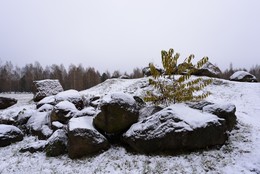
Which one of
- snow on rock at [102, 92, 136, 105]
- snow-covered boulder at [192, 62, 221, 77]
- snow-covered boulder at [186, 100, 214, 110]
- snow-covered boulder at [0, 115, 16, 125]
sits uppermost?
snow-covered boulder at [192, 62, 221, 77]

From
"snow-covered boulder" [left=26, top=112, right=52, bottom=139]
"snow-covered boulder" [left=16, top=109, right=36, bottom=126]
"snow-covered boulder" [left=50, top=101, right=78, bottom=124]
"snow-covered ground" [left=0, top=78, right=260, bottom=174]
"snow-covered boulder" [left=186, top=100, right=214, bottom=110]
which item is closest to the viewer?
"snow-covered ground" [left=0, top=78, right=260, bottom=174]

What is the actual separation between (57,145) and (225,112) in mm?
7925

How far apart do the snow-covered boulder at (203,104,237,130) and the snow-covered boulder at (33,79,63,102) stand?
53.1 ft

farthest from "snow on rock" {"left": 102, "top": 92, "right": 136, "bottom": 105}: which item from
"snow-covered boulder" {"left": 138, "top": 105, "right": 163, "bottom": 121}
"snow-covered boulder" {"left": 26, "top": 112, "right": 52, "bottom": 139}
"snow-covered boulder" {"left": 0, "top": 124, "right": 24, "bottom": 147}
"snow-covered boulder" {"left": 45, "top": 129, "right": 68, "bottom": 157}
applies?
"snow-covered boulder" {"left": 0, "top": 124, "right": 24, "bottom": 147}

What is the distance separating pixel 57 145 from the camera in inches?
349

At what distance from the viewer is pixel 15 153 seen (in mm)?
9445

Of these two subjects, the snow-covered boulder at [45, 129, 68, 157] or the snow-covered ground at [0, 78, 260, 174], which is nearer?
the snow-covered ground at [0, 78, 260, 174]

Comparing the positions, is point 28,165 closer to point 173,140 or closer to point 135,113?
point 135,113

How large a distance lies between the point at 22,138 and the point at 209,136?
10.1 m

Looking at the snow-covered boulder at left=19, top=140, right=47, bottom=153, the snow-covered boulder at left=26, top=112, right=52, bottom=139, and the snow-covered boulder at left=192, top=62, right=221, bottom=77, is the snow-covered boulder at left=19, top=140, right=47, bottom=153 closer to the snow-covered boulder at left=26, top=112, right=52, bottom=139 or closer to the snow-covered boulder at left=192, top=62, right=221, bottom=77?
the snow-covered boulder at left=26, top=112, right=52, bottom=139

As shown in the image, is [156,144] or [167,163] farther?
[156,144]

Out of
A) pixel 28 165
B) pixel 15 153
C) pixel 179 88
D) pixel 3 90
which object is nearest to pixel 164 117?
pixel 179 88

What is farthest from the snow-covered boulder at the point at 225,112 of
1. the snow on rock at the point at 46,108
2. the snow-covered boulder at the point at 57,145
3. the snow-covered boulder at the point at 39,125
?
the snow on rock at the point at 46,108

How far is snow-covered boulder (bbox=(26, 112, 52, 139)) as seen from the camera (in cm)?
1087
